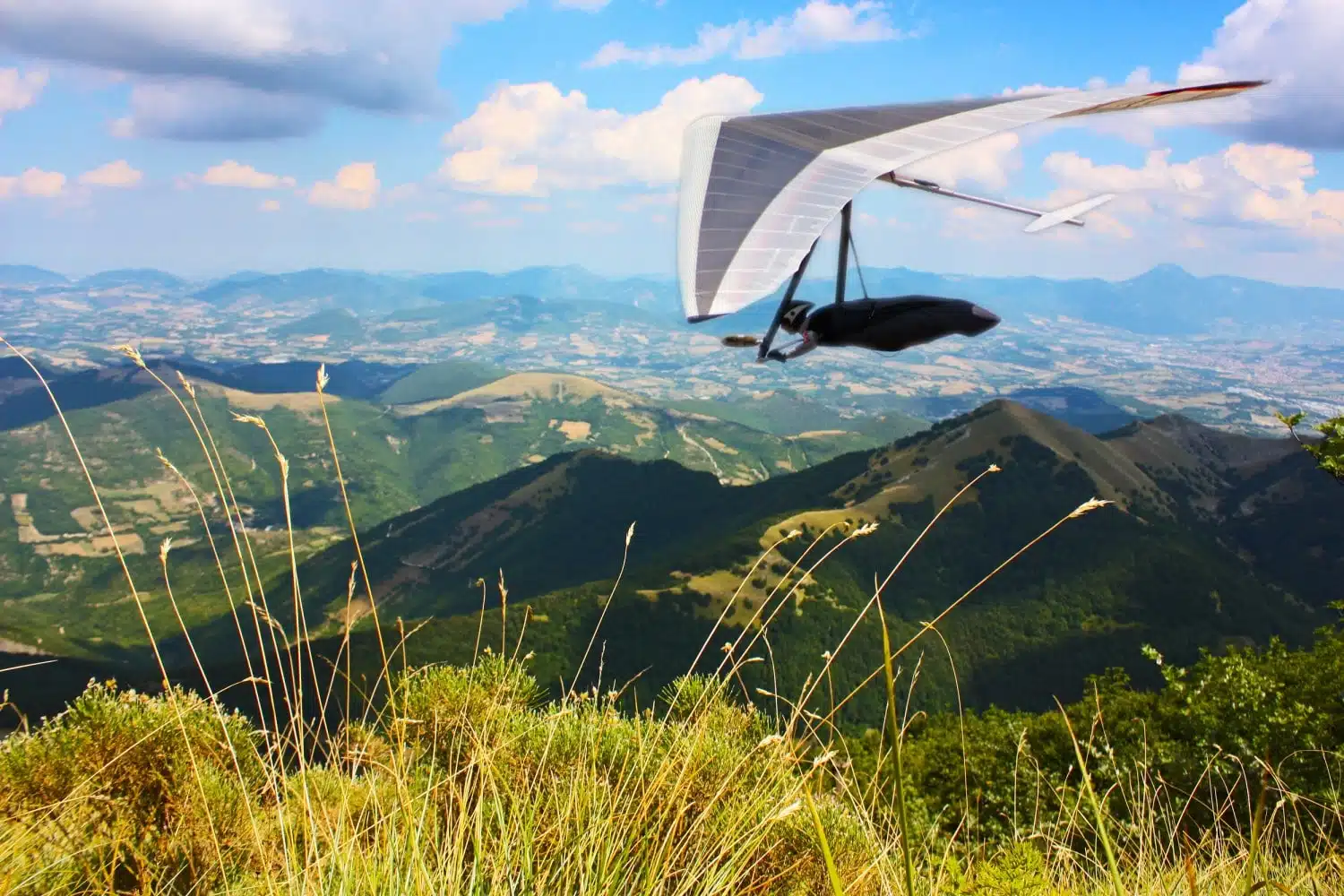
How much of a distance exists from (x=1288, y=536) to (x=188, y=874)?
238m

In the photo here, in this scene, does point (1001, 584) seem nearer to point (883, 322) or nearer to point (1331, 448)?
point (1331, 448)

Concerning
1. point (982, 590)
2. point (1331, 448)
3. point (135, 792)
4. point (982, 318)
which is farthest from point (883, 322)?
point (982, 590)

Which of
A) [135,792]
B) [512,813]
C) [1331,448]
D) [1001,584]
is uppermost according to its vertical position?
[512,813]

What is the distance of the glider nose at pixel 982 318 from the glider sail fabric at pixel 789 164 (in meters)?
0.87

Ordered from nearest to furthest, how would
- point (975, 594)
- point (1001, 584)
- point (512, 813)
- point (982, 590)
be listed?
point (512, 813), point (975, 594), point (1001, 584), point (982, 590)

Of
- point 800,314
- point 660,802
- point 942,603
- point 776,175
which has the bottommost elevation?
point 942,603

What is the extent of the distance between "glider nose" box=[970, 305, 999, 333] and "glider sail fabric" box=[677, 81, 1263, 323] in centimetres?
87

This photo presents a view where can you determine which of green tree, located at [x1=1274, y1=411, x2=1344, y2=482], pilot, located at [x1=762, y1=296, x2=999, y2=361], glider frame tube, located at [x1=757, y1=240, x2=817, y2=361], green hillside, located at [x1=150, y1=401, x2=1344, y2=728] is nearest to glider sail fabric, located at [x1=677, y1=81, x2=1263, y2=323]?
glider frame tube, located at [x1=757, y1=240, x2=817, y2=361]

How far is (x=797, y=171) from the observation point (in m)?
3.27

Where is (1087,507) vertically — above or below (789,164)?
below

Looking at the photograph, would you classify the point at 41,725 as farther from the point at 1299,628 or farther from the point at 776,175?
the point at 1299,628

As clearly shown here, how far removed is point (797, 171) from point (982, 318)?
4.82 feet

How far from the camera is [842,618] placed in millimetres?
127312

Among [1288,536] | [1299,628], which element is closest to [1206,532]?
[1288,536]
